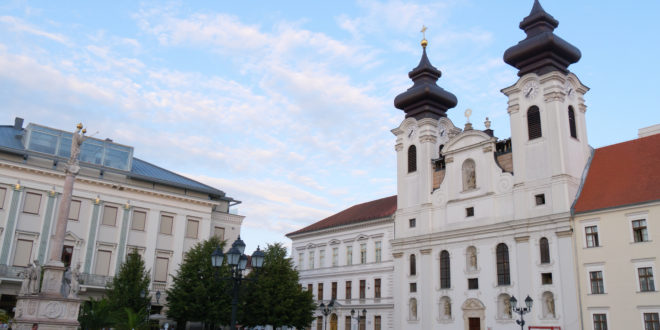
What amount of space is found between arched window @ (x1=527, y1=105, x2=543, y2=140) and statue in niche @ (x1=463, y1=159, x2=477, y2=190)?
15.7ft

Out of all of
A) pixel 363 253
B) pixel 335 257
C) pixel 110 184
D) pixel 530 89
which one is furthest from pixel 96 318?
pixel 335 257

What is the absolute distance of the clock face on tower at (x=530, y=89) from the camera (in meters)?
38.1

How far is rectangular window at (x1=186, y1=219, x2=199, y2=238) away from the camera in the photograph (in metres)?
46.0

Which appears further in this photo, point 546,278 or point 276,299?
point 276,299

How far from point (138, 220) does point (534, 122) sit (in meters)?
28.6

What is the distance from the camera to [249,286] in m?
38.9

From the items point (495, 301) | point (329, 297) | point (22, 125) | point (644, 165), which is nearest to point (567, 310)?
point (495, 301)

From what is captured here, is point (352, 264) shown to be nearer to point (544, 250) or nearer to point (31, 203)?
point (544, 250)

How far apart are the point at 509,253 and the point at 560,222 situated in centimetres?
391

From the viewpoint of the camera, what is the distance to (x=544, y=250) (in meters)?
35.1

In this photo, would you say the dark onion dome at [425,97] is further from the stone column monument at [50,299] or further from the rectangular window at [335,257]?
the stone column monument at [50,299]

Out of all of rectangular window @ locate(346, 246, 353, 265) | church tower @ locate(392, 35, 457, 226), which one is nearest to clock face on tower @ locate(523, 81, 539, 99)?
church tower @ locate(392, 35, 457, 226)

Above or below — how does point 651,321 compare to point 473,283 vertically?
below

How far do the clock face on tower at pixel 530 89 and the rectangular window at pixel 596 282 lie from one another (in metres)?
11.8
